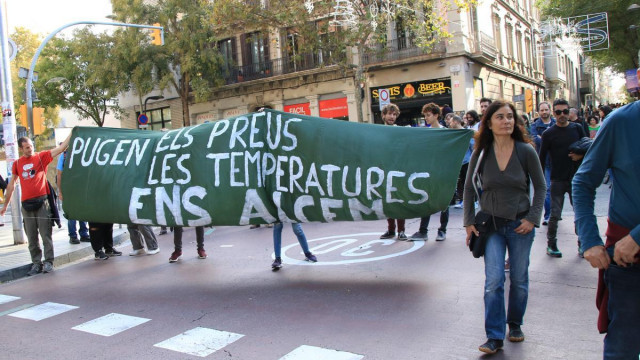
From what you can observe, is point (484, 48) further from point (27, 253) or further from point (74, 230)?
point (27, 253)

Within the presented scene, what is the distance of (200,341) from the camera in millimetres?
4340

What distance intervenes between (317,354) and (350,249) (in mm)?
3689

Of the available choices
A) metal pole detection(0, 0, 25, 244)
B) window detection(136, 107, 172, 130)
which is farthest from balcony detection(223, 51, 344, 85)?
metal pole detection(0, 0, 25, 244)

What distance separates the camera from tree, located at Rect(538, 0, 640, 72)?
96.5 ft

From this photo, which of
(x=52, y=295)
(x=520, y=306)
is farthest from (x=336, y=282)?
(x=52, y=295)

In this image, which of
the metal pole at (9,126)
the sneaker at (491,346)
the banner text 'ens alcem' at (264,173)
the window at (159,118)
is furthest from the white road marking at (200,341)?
the window at (159,118)

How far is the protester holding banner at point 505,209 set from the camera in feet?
12.1

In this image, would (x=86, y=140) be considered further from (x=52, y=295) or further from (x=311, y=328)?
(x=311, y=328)

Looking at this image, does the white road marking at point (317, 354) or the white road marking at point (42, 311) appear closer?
the white road marking at point (317, 354)

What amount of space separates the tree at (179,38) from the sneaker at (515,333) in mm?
23869

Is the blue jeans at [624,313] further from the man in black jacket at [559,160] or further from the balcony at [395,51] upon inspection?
the balcony at [395,51]

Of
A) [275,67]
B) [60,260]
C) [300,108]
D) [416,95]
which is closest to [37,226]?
[60,260]

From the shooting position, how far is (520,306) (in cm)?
383

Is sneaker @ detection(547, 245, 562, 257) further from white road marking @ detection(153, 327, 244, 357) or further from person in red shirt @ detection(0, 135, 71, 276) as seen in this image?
person in red shirt @ detection(0, 135, 71, 276)
